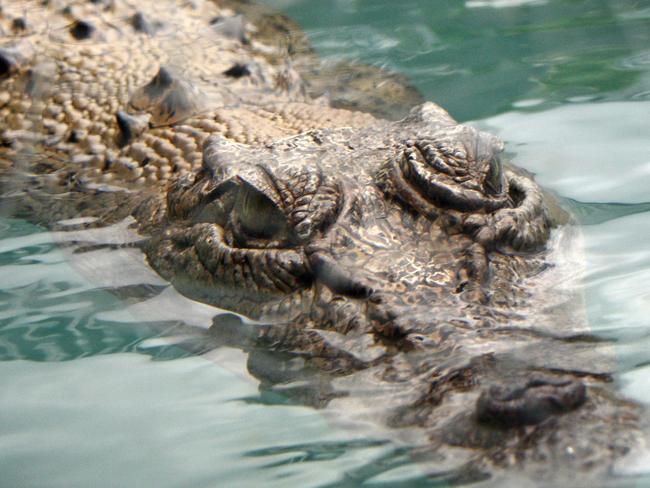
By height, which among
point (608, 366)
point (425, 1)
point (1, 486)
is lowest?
point (1, 486)

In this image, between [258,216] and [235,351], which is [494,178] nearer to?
[258,216]

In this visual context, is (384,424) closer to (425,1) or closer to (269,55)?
(269,55)

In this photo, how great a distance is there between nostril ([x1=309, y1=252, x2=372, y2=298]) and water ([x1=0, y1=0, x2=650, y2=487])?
0.40 m

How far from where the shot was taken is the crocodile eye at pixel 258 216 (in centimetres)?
373

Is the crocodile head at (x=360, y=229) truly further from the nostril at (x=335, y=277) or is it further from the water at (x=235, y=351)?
the water at (x=235, y=351)

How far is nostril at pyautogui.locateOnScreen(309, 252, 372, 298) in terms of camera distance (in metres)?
3.32

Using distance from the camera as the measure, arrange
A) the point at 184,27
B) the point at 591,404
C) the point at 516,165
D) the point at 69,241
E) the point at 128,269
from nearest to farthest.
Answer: the point at 591,404 → the point at 128,269 → the point at 69,241 → the point at 516,165 → the point at 184,27

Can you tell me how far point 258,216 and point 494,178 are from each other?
3.10 ft

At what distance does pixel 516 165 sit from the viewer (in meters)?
5.17

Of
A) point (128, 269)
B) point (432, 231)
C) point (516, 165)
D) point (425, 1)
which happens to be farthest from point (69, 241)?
point (425, 1)

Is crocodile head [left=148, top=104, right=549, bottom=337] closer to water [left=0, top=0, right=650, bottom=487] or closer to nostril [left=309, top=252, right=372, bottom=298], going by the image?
nostril [left=309, top=252, right=372, bottom=298]

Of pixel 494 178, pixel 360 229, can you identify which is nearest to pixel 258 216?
pixel 360 229

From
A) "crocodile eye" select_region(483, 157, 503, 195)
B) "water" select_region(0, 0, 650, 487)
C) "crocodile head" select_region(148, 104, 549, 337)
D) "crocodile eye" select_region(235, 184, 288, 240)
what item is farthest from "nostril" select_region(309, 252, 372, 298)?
"crocodile eye" select_region(483, 157, 503, 195)

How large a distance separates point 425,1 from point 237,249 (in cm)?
448
